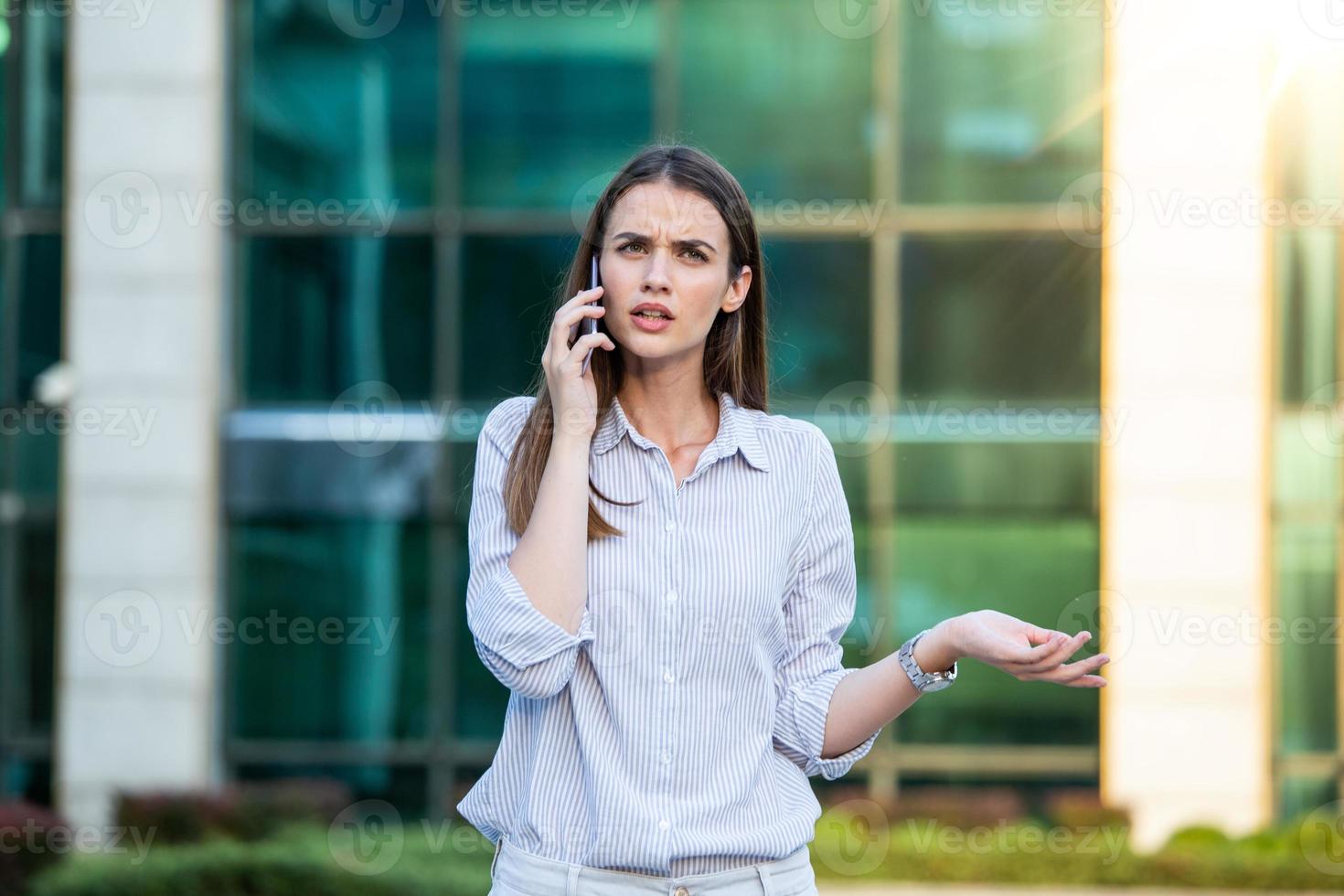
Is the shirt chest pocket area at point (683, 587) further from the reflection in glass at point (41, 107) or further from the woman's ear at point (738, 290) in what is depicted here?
the reflection in glass at point (41, 107)

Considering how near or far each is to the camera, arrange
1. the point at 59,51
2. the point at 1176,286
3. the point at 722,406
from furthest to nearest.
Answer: the point at 59,51, the point at 1176,286, the point at 722,406

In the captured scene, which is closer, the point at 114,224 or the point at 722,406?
the point at 722,406

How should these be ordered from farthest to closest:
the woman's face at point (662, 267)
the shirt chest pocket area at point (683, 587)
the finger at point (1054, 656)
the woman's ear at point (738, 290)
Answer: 1. the woman's ear at point (738, 290)
2. the woman's face at point (662, 267)
3. the shirt chest pocket area at point (683, 587)
4. the finger at point (1054, 656)

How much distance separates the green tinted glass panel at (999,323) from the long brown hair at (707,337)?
26.4 ft

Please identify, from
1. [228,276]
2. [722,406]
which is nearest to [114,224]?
[228,276]

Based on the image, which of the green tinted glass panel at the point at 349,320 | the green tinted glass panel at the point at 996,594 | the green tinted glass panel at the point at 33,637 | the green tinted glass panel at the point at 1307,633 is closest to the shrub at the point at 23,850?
the green tinted glass panel at the point at 33,637

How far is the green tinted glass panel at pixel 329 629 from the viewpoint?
10938 mm

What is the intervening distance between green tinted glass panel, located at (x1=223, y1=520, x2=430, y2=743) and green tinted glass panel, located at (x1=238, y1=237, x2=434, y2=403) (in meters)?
1.00

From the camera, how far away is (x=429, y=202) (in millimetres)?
10938

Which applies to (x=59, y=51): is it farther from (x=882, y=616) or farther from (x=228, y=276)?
(x=882, y=616)

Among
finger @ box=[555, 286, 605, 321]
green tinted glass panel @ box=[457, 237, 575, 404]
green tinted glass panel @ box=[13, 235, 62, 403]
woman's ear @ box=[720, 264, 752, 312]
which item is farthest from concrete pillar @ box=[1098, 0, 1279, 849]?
finger @ box=[555, 286, 605, 321]

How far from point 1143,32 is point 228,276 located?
21.2 feet

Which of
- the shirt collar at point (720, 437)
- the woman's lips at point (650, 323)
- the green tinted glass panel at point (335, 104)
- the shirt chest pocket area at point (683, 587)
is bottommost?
the shirt chest pocket area at point (683, 587)

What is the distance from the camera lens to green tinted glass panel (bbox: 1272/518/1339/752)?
10.5 metres
